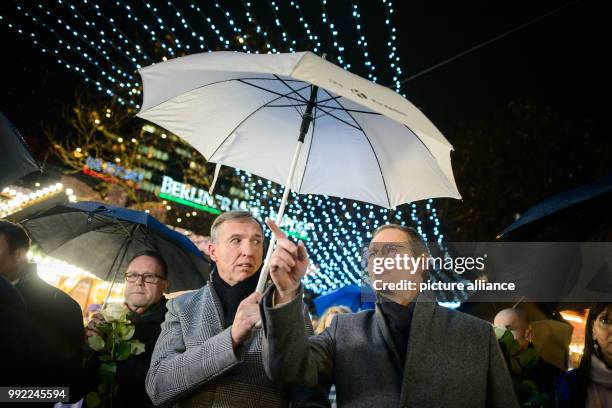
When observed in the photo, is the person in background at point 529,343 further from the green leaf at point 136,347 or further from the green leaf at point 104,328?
the green leaf at point 104,328

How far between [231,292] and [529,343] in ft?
7.70

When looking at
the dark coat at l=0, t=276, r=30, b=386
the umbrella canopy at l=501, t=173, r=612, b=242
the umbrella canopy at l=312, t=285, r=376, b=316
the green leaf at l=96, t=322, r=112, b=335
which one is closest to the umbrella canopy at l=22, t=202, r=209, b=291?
the green leaf at l=96, t=322, r=112, b=335

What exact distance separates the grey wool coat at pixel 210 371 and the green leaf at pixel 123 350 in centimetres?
66

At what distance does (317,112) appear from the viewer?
2803 mm

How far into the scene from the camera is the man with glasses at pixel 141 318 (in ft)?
9.02

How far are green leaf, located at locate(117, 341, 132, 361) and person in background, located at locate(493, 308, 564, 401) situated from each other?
8.76 ft

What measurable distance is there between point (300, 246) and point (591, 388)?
2258 mm

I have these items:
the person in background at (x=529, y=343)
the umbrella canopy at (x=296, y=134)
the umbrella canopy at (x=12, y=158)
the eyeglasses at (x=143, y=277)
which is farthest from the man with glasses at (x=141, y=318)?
the person in background at (x=529, y=343)

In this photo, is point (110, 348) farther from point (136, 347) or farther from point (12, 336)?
point (12, 336)

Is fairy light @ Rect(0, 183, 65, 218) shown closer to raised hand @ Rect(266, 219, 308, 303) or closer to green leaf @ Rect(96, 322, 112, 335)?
green leaf @ Rect(96, 322, 112, 335)

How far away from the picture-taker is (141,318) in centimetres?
329

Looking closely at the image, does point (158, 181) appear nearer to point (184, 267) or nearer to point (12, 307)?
point (184, 267)

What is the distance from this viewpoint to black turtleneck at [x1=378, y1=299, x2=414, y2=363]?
1.98 m

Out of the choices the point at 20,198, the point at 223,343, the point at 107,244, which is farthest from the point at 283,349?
the point at 20,198
